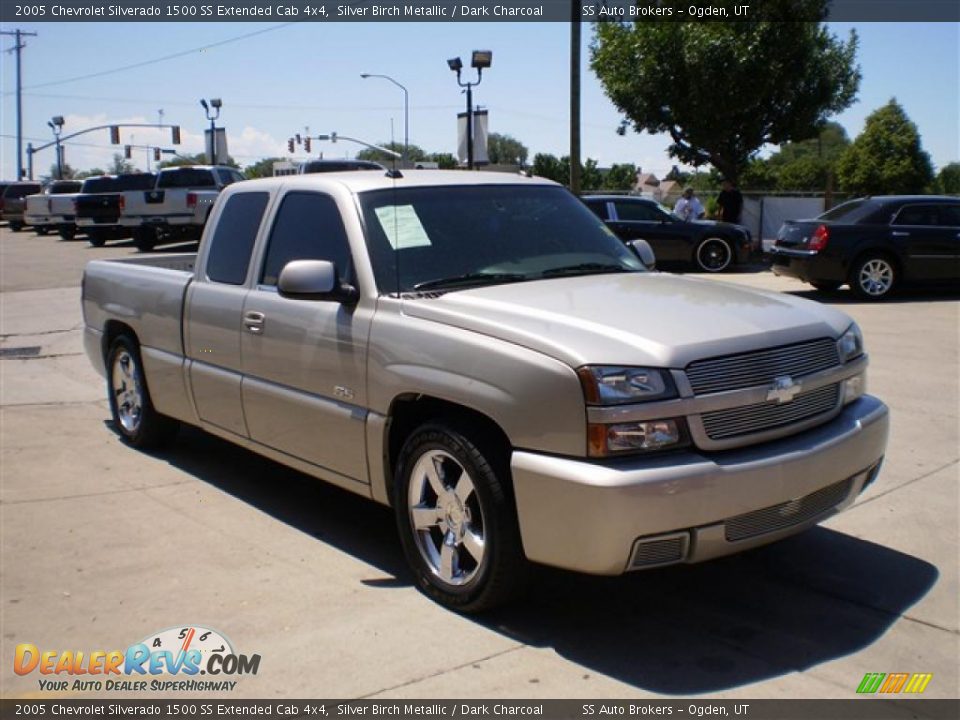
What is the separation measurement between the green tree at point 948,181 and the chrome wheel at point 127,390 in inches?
2020

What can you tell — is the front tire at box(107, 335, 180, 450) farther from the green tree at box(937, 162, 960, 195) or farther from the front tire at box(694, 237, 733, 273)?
the green tree at box(937, 162, 960, 195)

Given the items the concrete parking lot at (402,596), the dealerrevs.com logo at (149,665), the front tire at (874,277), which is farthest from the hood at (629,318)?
the front tire at (874,277)

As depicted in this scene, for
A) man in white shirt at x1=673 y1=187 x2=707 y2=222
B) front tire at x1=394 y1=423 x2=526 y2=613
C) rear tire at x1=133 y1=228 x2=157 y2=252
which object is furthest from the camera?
rear tire at x1=133 y1=228 x2=157 y2=252

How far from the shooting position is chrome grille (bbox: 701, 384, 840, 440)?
3.87m

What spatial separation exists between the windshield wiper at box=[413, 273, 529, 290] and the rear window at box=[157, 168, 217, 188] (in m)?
22.9

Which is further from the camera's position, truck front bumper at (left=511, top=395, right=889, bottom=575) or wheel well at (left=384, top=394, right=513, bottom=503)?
wheel well at (left=384, top=394, right=513, bottom=503)

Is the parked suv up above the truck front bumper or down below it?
above

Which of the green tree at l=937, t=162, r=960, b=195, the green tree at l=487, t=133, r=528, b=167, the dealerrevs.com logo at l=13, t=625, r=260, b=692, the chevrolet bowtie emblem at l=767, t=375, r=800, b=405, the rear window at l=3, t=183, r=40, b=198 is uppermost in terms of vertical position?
the green tree at l=487, t=133, r=528, b=167

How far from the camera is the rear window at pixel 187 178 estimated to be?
26.4 m

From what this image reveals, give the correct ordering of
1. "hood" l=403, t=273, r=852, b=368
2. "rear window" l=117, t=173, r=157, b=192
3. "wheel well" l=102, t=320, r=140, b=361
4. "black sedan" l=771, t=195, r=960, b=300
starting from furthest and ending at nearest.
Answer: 1. "rear window" l=117, t=173, r=157, b=192
2. "black sedan" l=771, t=195, r=960, b=300
3. "wheel well" l=102, t=320, r=140, b=361
4. "hood" l=403, t=273, r=852, b=368

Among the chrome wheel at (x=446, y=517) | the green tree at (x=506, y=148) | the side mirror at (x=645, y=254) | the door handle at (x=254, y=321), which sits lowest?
the chrome wheel at (x=446, y=517)

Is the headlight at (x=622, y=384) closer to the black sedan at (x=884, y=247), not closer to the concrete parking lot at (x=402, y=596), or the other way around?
the concrete parking lot at (x=402, y=596)

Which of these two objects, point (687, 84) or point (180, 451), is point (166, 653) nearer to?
point (180, 451)

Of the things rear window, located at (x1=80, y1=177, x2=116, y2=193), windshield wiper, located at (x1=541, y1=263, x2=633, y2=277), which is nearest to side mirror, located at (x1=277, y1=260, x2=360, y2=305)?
windshield wiper, located at (x1=541, y1=263, x2=633, y2=277)
